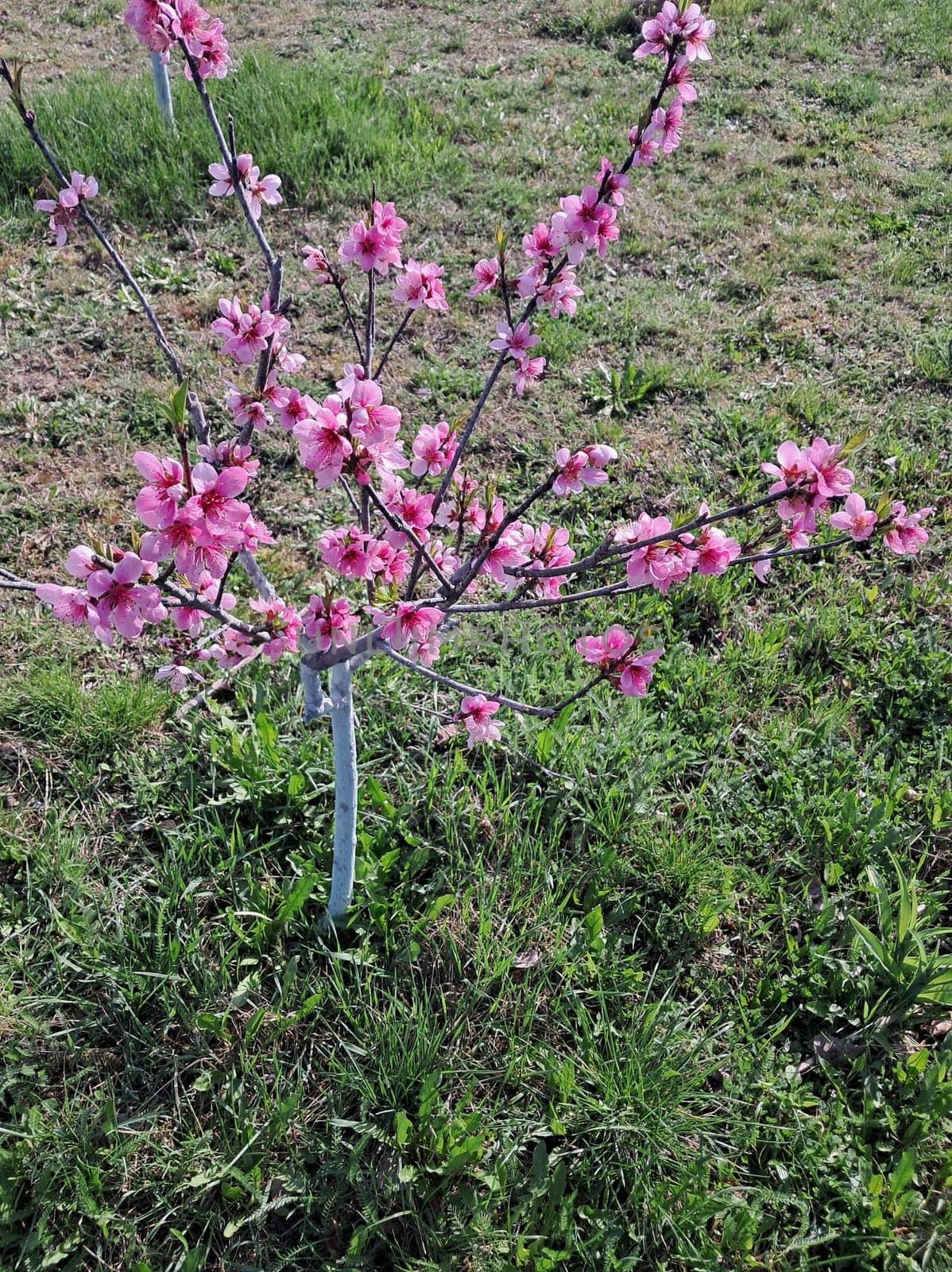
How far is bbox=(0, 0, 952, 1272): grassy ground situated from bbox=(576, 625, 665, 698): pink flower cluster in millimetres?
837

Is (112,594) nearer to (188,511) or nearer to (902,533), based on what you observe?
(188,511)

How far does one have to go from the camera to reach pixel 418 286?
197 cm

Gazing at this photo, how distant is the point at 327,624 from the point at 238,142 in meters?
5.02

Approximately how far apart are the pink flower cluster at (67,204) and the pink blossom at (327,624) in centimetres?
107

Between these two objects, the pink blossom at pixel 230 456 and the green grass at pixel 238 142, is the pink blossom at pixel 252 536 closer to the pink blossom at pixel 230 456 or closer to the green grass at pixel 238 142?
the pink blossom at pixel 230 456

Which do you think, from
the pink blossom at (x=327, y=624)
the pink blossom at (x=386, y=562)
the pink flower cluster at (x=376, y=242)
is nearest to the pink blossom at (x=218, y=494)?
the pink blossom at (x=327, y=624)

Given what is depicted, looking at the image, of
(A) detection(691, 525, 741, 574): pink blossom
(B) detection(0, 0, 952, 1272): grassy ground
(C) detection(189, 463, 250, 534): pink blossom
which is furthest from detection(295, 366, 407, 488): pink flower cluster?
(B) detection(0, 0, 952, 1272): grassy ground

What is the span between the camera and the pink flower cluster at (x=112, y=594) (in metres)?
1.23

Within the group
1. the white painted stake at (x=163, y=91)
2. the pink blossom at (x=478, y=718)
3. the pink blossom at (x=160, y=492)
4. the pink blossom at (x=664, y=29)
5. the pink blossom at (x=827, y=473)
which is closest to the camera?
the pink blossom at (x=160, y=492)

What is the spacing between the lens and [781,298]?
5.04 m

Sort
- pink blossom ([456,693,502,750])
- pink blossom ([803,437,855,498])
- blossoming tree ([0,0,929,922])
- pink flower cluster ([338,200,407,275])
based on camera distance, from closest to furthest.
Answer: blossoming tree ([0,0,929,922]) → pink blossom ([803,437,855,498]) → pink flower cluster ([338,200,407,275]) → pink blossom ([456,693,502,750])

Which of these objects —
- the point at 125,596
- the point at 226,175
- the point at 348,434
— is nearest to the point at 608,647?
the point at 348,434

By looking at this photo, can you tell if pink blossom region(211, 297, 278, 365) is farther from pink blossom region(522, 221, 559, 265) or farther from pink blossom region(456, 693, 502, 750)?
pink blossom region(456, 693, 502, 750)

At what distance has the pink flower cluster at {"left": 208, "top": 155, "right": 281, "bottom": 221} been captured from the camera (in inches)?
72.0
